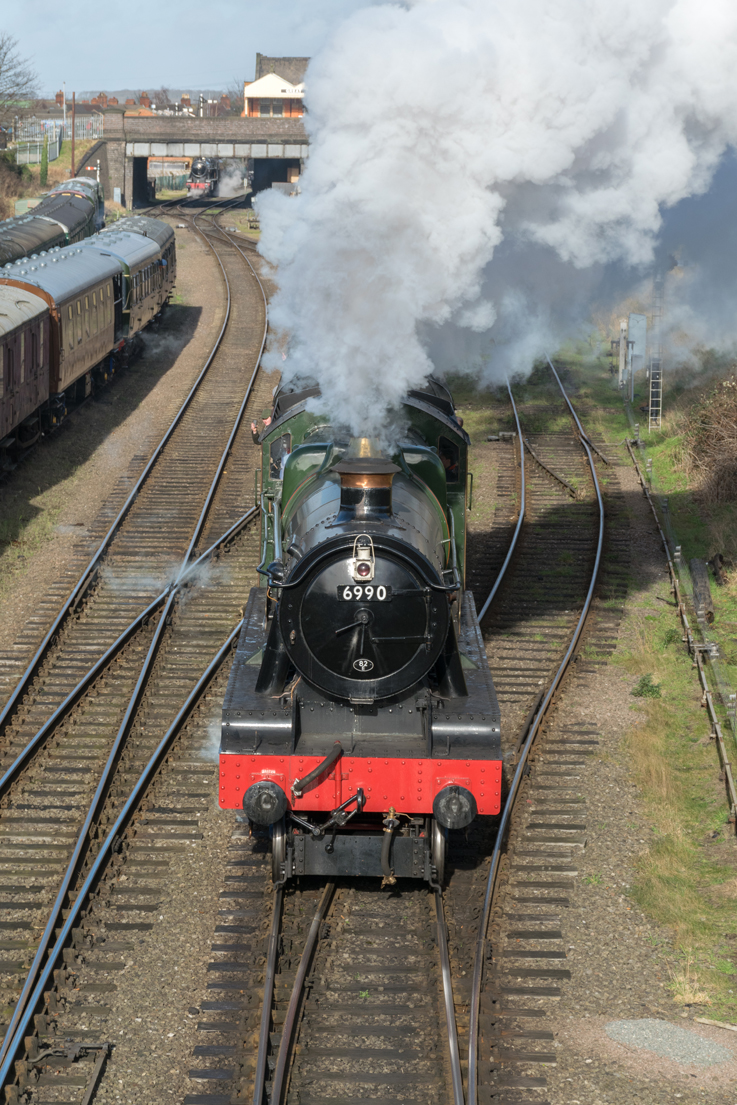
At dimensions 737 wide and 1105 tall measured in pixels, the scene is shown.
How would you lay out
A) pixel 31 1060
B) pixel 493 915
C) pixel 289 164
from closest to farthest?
pixel 31 1060 → pixel 493 915 → pixel 289 164

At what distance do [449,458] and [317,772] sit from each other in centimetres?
369

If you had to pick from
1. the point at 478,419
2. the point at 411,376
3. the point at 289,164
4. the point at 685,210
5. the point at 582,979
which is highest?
the point at 289,164

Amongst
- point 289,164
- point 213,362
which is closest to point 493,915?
point 213,362

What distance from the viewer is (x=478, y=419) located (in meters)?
24.8

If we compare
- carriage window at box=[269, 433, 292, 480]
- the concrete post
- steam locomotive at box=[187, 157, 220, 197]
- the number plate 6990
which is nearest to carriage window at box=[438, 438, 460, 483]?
carriage window at box=[269, 433, 292, 480]

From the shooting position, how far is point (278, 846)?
8.73 metres

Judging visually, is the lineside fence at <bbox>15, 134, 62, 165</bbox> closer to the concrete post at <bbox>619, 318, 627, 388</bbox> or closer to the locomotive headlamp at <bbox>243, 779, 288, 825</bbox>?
the concrete post at <bbox>619, 318, 627, 388</bbox>

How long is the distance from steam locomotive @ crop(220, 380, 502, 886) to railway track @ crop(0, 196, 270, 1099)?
1899mm

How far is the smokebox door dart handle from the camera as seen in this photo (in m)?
8.38

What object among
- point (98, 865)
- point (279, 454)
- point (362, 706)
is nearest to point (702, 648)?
point (279, 454)

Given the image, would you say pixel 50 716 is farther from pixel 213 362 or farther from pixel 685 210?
pixel 213 362

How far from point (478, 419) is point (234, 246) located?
26901mm

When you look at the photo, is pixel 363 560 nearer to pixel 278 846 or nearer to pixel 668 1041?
pixel 278 846

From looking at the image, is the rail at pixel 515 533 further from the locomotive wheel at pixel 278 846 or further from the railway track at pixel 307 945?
the locomotive wheel at pixel 278 846
